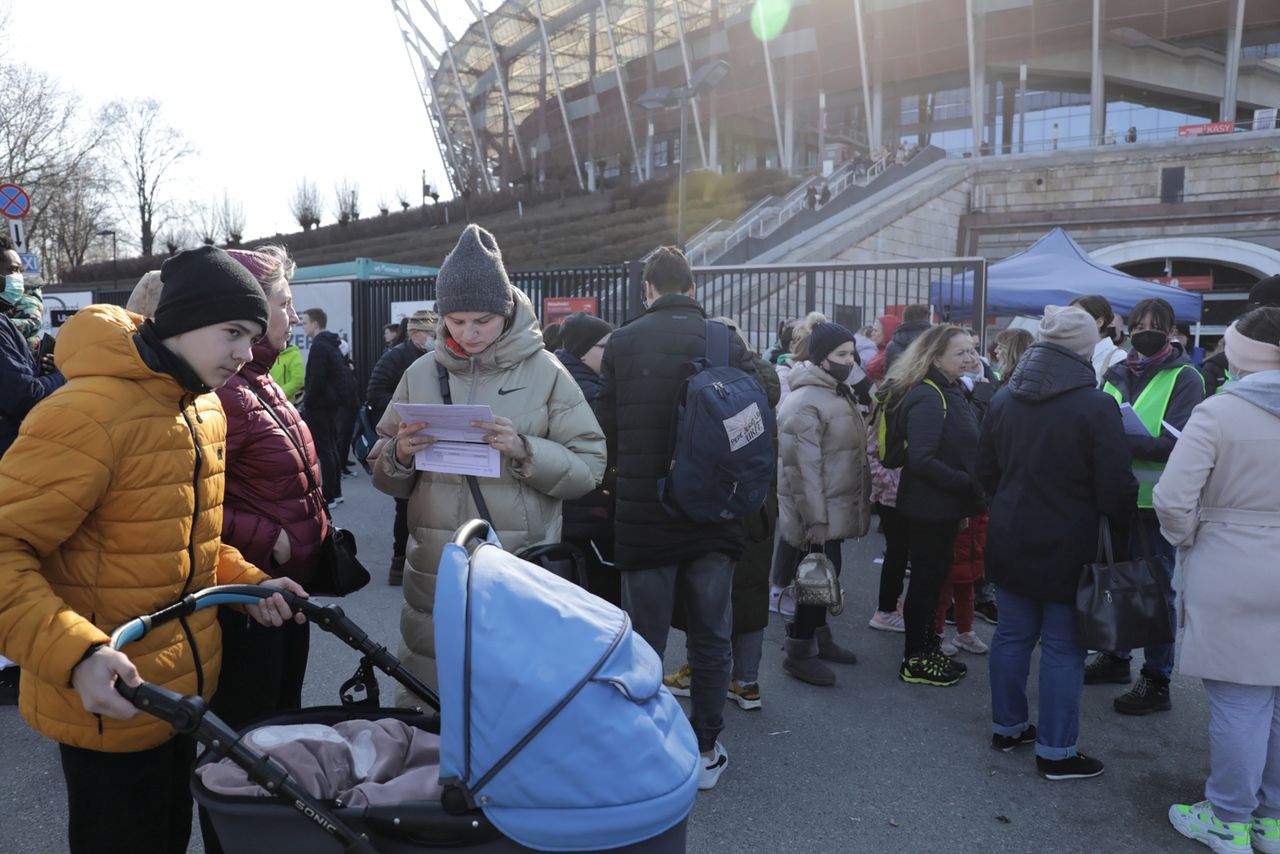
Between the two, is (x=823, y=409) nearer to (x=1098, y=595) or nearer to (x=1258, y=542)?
(x=1098, y=595)

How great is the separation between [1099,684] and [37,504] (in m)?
5.07

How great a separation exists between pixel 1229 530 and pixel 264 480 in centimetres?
339

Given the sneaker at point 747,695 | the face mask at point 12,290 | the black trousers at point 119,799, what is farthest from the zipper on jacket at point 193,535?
the face mask at point 12,290

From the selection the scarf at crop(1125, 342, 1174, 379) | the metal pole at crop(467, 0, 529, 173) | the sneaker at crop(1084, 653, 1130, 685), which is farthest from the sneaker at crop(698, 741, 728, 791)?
the metal pole at crop(467, 0, 529, 173)

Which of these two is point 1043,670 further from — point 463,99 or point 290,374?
point 463,99

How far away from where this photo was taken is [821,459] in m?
4.83

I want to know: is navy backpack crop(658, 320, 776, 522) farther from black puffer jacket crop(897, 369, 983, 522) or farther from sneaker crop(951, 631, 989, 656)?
sneaker crop(951, 631, 989, 656)

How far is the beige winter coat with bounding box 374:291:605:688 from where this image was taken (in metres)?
2.84

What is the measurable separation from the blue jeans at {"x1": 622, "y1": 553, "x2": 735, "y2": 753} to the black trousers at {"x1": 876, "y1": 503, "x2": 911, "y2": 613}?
5.51 ft

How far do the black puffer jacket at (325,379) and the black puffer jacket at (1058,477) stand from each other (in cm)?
680

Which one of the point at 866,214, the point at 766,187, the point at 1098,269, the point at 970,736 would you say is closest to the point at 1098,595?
the point at 970,736

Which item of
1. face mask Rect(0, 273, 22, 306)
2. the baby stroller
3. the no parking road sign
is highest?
the no parking road sign

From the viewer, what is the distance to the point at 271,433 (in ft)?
8.79

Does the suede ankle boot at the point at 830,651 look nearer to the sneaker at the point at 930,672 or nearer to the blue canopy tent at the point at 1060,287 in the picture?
the sneaker at the point at 930,672
